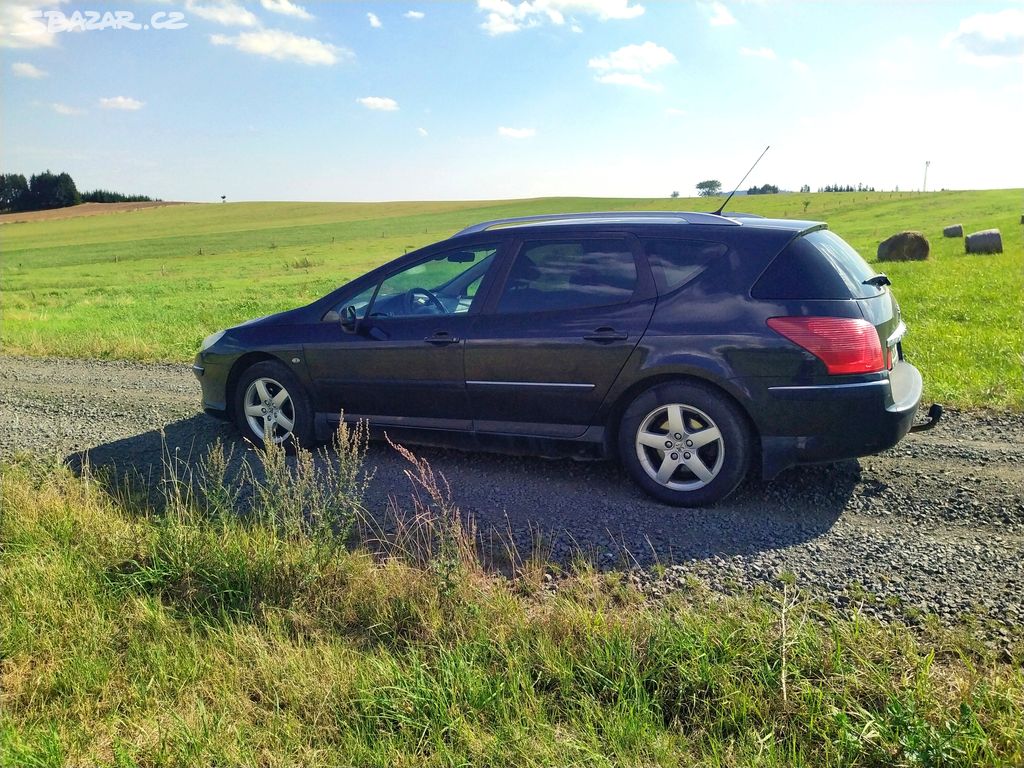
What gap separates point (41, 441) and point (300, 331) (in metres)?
2.61

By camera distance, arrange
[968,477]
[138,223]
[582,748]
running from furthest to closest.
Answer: [138,223]
[968,477]
[582,748]

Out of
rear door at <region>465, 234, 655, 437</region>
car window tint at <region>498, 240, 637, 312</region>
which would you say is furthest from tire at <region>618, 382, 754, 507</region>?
car window tint at <region>498, 240, 637, 312</region>

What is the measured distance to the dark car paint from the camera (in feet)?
13.6

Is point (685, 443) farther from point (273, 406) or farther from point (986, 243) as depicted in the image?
point (986, 243)

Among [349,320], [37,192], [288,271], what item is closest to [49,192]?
[37,192]

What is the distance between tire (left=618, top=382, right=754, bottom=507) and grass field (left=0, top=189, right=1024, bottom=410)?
10.7 ft

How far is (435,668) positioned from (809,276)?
9.52ft

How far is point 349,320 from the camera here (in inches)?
209

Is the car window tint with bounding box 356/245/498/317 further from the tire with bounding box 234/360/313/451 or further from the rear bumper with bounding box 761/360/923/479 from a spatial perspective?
the rear bumper with bounding box 761/360/923/479

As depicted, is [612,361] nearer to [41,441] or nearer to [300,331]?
[300,331]

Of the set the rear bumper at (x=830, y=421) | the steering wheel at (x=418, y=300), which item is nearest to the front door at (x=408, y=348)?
the steering wheel at (x=418, y=300)

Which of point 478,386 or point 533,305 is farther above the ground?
point 533,305

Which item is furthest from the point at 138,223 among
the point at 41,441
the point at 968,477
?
the point at 968,477

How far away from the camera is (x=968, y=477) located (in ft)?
15.5
